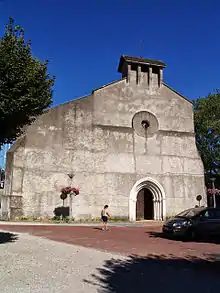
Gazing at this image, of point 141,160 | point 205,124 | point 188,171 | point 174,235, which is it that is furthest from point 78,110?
point 205,124

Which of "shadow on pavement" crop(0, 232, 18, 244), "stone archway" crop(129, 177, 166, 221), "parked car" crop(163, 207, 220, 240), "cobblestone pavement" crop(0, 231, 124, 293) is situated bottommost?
"cobblestone pavement" crop(0, 231, 124, 293)

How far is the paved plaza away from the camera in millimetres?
5578

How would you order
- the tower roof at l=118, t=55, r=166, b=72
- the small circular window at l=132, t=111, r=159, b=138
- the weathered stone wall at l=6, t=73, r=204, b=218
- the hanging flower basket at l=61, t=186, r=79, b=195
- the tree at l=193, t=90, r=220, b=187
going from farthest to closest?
1. the tree at l=193, t=90, r=220, b=187
2. the tower roof at l=118, t=55, r=166, b=72
3. the small circular window at l=132, t=111, r=159, b=138
4. the weathered stone wall at l=6, t=73, r=204, b=218
5. the hanging flower basket at l=61, t=186, r=79, b=195

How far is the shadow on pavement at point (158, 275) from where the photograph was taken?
5613 millimetres

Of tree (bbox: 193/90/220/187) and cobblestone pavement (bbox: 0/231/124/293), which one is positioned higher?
tree (bbox: 193/90/220/187)

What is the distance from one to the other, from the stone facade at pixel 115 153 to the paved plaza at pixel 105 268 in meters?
10.9

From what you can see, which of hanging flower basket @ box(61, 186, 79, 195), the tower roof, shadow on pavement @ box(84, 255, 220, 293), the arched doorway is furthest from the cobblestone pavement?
the tower roof

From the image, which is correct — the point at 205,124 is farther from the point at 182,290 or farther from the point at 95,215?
the point at 182,290

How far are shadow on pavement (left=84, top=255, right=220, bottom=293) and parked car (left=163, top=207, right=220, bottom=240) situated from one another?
12.9ft

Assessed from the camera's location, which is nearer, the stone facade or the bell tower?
the stone facade

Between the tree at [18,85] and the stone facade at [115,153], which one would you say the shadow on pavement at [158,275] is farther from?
the stone facade at [115,153]

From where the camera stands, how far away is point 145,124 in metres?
24.2

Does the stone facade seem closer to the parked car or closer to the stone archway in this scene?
the stone archway

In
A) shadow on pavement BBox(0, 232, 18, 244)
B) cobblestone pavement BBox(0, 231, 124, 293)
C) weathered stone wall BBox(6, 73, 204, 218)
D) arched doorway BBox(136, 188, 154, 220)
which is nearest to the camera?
cobblestone pavement BBox(0, 231, 124, 293)
